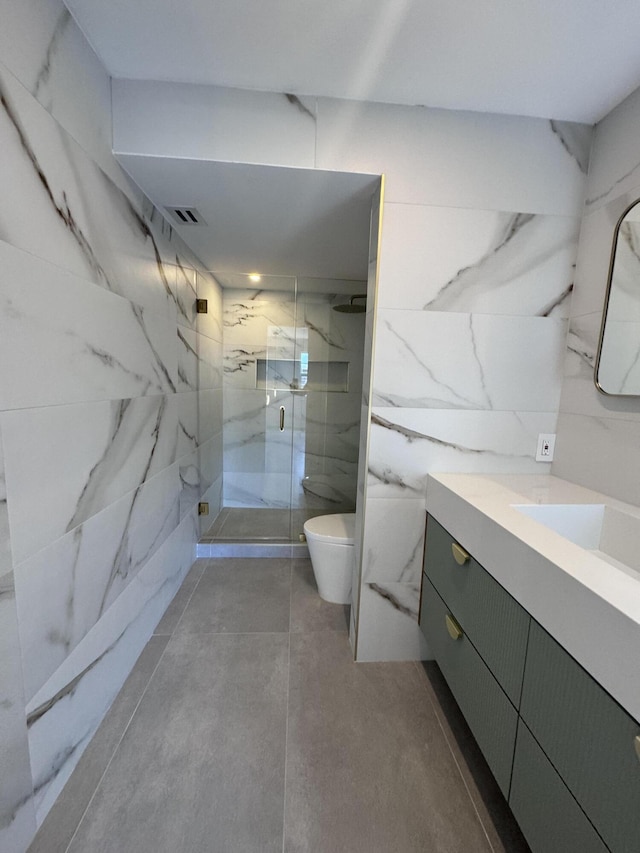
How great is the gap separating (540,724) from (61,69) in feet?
6.75

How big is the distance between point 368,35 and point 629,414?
4.73ft

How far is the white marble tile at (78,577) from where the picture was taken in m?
0.88

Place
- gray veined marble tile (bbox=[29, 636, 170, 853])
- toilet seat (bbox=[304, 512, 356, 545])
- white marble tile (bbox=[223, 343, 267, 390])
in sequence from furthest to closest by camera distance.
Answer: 1. white marble tile (bbox=[223, 343, 267, 390])
2. toilet seat (bbox=[304, 512, 356, 545])
3. gray veined marble tile (bbox=[29, 636, 170, 853])

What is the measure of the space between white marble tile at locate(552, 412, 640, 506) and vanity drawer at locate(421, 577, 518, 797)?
726 mm

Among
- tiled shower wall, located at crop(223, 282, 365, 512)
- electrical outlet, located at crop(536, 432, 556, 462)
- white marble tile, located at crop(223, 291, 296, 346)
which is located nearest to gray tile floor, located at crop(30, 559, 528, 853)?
electrical outlet, located at crop(536, 432, 556, 462)

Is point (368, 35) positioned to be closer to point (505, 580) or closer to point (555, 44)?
point (555, 44)

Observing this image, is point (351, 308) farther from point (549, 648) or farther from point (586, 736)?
point (586, 736)

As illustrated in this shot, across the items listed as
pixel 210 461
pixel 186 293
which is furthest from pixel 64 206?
pixel 210 461

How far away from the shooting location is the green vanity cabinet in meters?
0.57

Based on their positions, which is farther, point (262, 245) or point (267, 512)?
point (267, 512)

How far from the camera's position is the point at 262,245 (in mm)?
1973

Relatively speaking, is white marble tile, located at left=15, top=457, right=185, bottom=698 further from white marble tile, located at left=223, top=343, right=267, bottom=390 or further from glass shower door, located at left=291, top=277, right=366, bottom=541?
white marble tile, located at left=223, top=343, right=267, bottom=390

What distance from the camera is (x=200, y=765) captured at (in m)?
1.09

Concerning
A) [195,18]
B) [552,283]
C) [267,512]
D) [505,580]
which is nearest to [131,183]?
[195,18]
